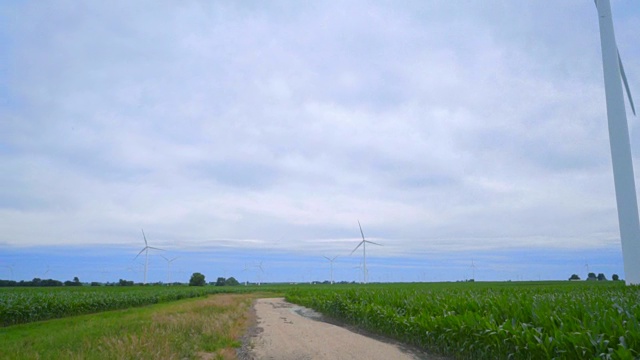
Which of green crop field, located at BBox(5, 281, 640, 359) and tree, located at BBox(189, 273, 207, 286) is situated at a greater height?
green crop field, located at BBox(5, 281, 640, 359)

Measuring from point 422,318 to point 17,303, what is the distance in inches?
1017

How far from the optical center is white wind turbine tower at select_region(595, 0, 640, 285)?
28.9m

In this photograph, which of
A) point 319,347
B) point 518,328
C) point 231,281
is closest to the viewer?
point 518,328

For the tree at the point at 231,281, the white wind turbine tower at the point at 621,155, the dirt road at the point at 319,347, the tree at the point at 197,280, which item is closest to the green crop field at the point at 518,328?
the dirt road at the point at 319,347

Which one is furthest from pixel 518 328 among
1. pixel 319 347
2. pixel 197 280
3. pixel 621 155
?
pixel 197 280

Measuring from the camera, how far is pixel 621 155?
2975cm

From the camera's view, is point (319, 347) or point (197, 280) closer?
point (319, 347)

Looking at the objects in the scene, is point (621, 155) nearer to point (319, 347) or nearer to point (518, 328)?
point (518, 328)

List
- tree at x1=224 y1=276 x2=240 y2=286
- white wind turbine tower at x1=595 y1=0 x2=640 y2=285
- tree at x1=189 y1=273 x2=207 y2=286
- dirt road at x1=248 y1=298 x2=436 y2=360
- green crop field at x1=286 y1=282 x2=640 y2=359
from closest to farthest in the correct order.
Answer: green crop field at x1=286 y1=282 x2=640 y2=359, dirt road at x1=248 y1=298 x2=436 y2=360, white wind turbine tower at x1=595 y1=0 x2=640 y2=285, tree at x1=189 y1=273 x2=207 y2=286, tree at x1=224 y1=276 x2=240 y2=286

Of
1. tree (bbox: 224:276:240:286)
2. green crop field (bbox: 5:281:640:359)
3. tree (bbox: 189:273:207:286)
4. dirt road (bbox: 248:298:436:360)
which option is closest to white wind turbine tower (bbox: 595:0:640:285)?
green crop field (bbox: 5:281:640:359)

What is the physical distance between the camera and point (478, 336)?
1186cm

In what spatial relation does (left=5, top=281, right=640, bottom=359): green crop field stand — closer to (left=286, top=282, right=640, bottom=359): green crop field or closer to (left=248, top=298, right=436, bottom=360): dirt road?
(left=286, top=282, right=640, bottom=359): green crop field

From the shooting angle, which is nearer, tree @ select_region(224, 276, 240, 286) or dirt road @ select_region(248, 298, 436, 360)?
dirt road @ select_region(248, 298, 436, 360)

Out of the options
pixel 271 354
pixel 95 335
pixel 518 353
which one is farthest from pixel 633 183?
pixel 95 335
